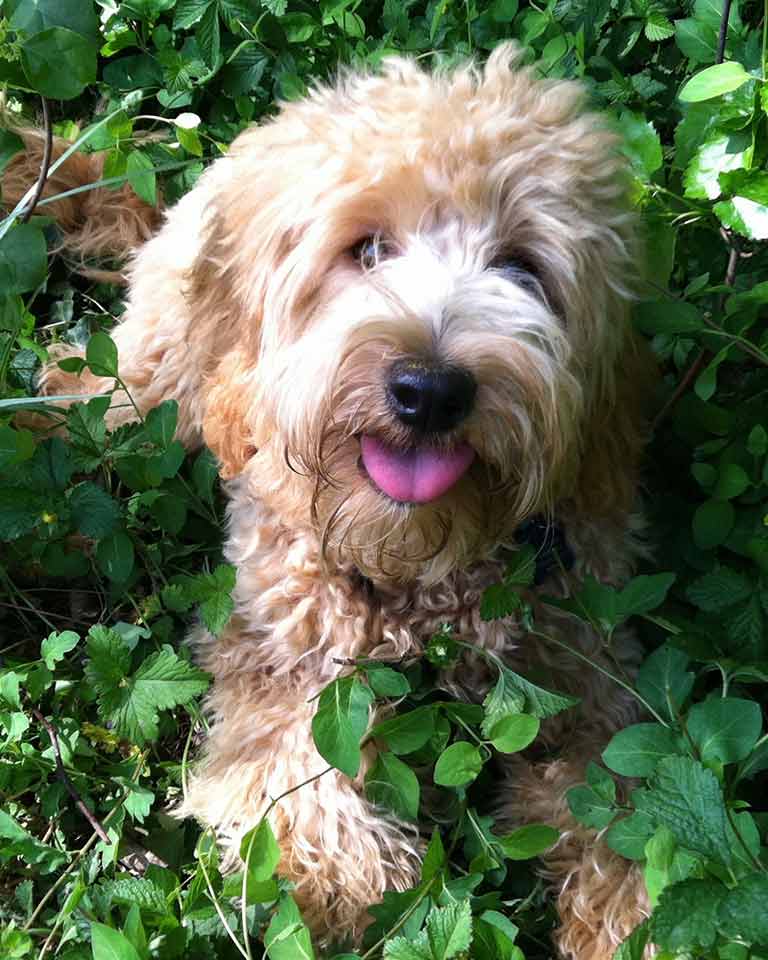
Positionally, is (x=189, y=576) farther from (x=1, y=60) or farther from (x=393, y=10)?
(x=393, y=10)

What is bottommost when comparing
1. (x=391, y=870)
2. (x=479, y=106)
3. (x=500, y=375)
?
(x=391, y=870)

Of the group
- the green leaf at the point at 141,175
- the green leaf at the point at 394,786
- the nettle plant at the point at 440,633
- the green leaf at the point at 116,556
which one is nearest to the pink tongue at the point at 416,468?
the nettle plant at the point at 440,633

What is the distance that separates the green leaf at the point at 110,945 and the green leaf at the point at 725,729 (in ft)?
3.45

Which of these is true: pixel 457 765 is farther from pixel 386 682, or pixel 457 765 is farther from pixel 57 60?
pixel 57 60

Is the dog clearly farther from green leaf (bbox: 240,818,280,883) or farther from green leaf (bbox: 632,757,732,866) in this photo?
green leaf (bbox: 632,757,732,866)

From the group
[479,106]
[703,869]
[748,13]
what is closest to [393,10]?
[748,13]

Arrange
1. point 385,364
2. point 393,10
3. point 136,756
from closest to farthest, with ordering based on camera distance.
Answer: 1. point 385,364
2. point 136,756
3. point 393,10

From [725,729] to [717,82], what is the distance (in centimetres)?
131

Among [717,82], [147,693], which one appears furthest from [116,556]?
→ [717,82]

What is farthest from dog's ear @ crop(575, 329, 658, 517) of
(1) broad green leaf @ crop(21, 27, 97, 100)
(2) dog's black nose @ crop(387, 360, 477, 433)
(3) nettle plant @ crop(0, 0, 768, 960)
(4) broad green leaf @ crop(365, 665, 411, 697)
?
(1) broad green leaf @ crop(21, 27, 97, 100)

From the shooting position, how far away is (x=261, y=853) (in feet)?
6.15

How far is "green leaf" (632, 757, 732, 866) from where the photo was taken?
5.02 feet

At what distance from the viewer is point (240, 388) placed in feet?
7.23

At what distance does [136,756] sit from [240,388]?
92 centimetres
